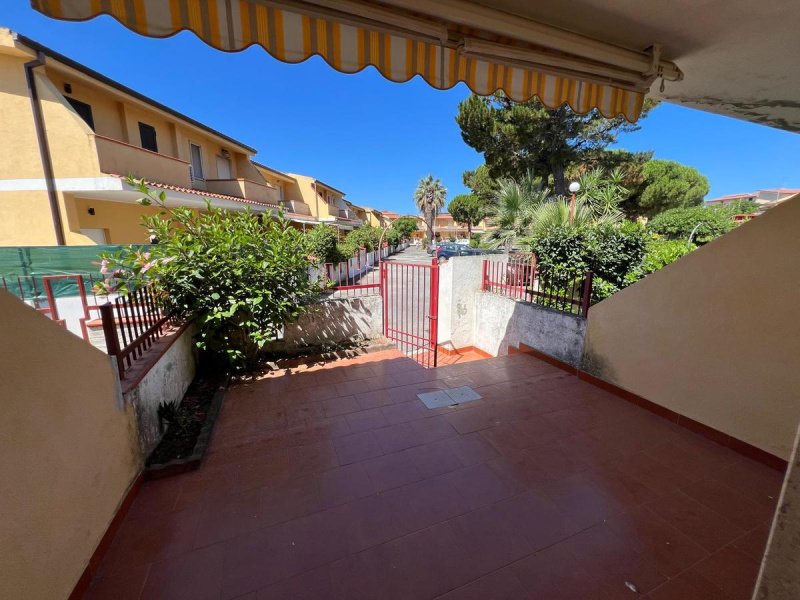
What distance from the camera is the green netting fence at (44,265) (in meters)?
6.82

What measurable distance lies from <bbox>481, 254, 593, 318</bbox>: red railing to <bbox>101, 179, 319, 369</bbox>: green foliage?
411 centimetres

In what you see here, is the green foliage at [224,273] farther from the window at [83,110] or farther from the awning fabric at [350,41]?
the window at [83,110]

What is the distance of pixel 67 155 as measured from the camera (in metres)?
8.70

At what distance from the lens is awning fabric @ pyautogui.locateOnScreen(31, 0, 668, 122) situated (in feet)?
4.47

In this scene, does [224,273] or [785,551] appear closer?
[785,551]

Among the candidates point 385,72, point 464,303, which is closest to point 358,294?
point 464,303

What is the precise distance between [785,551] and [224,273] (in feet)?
15.9

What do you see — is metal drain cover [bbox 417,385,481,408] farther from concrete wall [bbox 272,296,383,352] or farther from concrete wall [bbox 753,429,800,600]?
concrete wall [bbox 753,429,800,600]

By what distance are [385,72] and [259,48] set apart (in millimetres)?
629

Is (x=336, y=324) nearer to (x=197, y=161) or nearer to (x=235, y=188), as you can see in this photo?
(x=235, y=188)

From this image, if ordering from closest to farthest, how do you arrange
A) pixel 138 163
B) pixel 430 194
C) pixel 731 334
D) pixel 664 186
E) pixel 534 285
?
1. pixel 731 334
2. pixel 534 285
3. pixel 138 163
4. pixel 664 186
5. pixel 430 194

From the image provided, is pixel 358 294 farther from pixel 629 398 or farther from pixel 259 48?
pixel 259 48

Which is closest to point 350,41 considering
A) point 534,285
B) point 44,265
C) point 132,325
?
point 132,325

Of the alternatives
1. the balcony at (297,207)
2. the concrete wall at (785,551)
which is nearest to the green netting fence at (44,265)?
the concrete wall at (785,551)
